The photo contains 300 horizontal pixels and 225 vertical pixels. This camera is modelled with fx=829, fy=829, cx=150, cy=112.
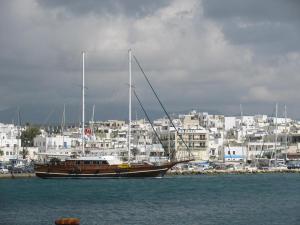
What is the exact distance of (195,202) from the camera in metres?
64.9

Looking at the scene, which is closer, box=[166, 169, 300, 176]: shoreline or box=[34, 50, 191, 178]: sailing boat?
box=[34, 50, 191, 178]: sailing boat

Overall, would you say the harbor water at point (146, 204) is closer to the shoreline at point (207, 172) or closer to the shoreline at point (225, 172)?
the shoreline at point (207, 172)

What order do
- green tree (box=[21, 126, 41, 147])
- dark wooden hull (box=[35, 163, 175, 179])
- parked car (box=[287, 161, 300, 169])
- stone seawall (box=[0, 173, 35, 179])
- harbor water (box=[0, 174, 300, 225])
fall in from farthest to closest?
green tree (box=[21, 126, 41, 147]) → parked car (box=[287, 161, 300, 169]) → stone seawall (box=[0, 173, 35, 179]) → dark wooden hull (box=[35, 163, 175, 179]) → harbor water (box=[0, 174, 300, 225])

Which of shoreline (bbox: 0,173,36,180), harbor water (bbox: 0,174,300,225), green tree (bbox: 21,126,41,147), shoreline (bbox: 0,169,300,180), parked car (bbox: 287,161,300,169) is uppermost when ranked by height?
green tree (bbox: 21,126,41,147)

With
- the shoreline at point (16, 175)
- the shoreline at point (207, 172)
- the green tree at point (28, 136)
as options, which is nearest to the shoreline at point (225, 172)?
the shoreline at point (207, 172)

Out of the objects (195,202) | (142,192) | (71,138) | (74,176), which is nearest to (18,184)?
(74,176)


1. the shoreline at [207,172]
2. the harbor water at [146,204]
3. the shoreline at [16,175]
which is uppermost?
the shoreline at [207,172]

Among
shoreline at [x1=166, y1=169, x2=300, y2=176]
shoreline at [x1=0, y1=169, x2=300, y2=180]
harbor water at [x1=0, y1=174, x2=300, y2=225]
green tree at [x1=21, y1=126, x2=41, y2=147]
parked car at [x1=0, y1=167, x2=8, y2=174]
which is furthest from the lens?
green tree at [x1=21, y1=126, x2=41, y2=147]

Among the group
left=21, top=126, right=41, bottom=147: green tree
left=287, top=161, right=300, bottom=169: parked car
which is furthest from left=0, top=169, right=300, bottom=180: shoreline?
left=21, top=126, right=41, bottom=147: green tree

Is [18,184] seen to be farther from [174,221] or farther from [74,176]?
[174,221]

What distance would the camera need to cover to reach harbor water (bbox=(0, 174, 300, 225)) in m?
51.3

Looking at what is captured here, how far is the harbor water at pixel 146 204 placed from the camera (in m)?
51.3

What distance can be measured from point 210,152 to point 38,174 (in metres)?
66.9

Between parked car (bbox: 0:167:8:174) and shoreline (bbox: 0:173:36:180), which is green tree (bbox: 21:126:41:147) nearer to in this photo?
parked car (bbox: 0:167:8:174)
